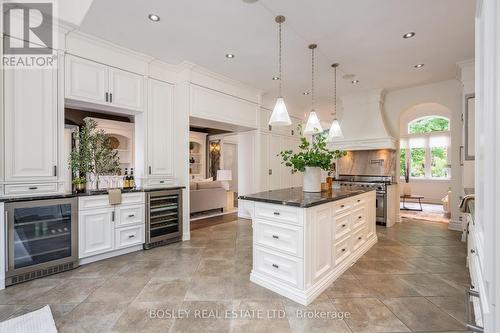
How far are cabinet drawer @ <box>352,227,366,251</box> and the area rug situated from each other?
3.19 meters

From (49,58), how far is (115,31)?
2.74 ft

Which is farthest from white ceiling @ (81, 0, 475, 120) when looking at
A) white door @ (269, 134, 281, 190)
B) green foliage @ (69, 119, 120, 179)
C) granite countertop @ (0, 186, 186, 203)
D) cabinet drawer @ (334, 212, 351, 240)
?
cabinet drawer @ (334, 212, 351, 240)

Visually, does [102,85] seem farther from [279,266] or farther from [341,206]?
[341,206]

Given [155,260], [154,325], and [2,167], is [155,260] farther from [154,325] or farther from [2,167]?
[2,167]

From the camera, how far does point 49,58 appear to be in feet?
9.36

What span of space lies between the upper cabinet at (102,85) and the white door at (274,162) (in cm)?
328

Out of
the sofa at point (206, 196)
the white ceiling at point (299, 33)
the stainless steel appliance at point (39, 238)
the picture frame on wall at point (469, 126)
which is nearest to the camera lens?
the stainless steel appliance at point (39, 238)

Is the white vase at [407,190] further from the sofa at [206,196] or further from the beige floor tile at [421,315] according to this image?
the beige floor tile at [421,315]

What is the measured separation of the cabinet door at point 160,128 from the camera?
379cm

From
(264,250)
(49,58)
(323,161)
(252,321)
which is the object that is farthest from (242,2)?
(252,321)

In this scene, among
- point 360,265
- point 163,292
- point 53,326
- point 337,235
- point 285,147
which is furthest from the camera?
point 285,147

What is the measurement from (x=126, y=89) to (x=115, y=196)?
62.3 inches

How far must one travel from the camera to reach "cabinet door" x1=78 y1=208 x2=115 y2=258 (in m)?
2.99

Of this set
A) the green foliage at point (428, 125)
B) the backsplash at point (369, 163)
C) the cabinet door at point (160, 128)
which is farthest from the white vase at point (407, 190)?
the cabinet door at point (160, 128)
